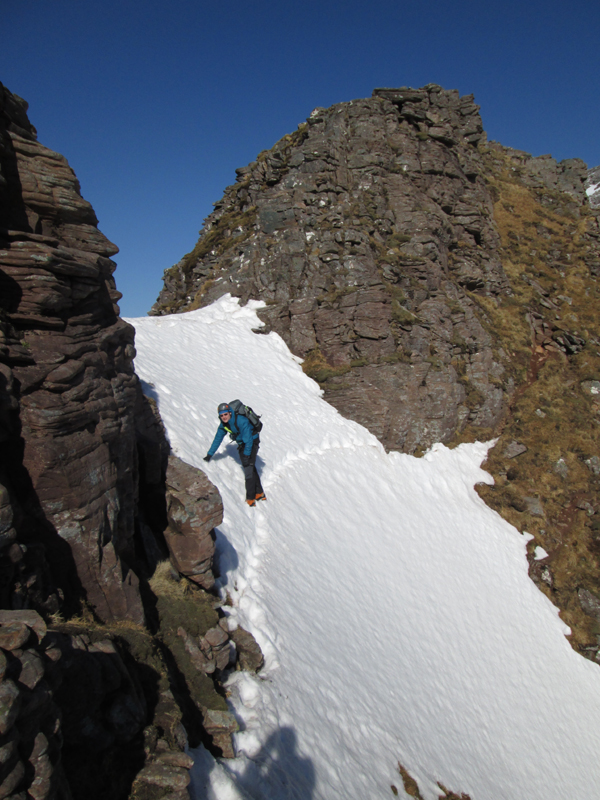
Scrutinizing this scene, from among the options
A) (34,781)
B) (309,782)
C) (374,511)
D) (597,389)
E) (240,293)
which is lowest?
(309,782)

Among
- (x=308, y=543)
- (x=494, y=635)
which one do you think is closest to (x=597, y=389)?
(x=494, y=635)

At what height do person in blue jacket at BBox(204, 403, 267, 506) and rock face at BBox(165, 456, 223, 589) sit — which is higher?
person in blue jacket at BBox(204, 403, 267, 506)

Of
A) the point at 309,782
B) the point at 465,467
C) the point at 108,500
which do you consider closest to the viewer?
the point at 309,782

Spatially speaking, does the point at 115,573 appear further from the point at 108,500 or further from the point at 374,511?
the point at 374,511

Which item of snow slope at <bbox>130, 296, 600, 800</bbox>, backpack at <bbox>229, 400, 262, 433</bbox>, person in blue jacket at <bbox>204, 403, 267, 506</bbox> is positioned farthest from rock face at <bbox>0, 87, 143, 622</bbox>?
backpack at <bbox>229, 400, 262, 433</bbox>

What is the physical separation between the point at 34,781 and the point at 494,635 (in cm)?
1584

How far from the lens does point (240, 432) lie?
11.9 m

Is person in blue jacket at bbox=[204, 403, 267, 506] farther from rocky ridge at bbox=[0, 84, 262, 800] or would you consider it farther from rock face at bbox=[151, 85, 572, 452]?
rock face at bbox=[151, 85, 572, 452]

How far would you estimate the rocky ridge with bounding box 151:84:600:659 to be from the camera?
71.3 ft

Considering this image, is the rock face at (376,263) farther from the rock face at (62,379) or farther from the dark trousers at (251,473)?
the rock face at (62,379)

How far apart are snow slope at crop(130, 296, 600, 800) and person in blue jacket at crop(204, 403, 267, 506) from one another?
0.51 metres

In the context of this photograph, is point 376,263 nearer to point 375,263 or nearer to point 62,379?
point 375,263

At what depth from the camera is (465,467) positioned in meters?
22.2

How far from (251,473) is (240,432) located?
1324 mm
